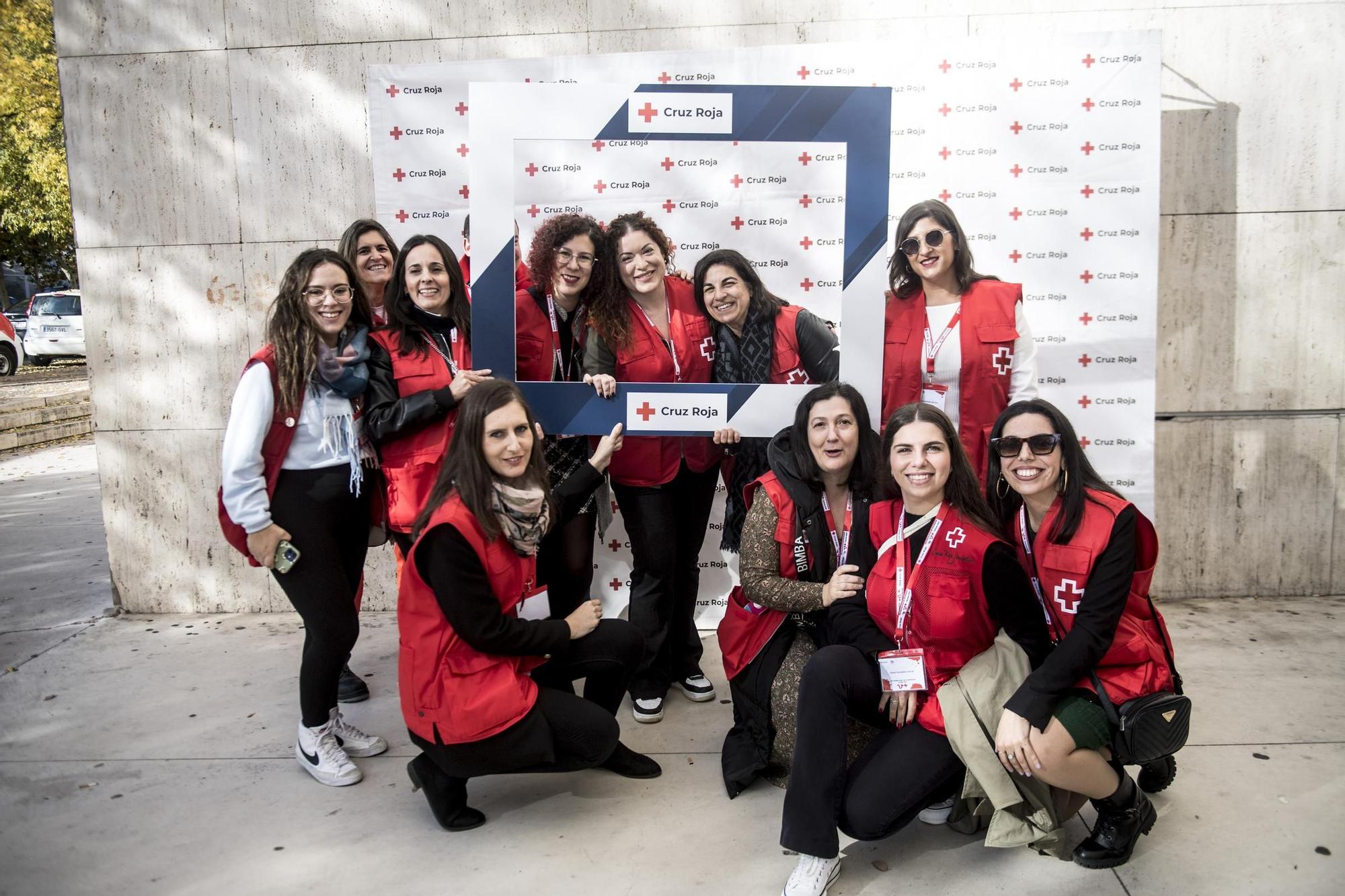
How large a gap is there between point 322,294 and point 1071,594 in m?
2.35

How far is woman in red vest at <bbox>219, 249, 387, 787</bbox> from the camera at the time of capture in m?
2.83

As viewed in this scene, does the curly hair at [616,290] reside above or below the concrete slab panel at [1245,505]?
above

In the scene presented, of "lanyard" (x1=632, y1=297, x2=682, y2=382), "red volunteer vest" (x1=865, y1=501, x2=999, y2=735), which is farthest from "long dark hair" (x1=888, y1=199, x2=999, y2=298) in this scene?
"red volunteer vest" (x1=865, y1=501, x2=999, y2=735)

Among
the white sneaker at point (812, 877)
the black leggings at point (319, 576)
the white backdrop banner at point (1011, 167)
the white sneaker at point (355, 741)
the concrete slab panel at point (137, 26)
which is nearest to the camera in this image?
the white sneaker at point (812, 877)

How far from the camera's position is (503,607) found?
2.64m

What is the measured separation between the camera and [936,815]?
8.79ft

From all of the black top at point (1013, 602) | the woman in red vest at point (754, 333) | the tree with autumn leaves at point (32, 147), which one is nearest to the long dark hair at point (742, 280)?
the woman in red vest at point (754, 333)

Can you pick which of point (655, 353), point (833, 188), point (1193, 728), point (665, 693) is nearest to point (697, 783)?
point (665, 693)

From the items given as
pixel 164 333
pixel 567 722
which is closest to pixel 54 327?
pixel 164 333

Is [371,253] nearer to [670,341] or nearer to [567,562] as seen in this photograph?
[670,341]

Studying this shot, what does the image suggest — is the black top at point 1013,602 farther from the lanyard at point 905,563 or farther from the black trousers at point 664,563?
the black trousers at point 664,563

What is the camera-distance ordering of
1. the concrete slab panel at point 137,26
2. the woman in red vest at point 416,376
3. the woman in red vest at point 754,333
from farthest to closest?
the concrete slab panel at point 137,26 → the woman in red vest at point 754,333 → the woman in red vest at point 416,376

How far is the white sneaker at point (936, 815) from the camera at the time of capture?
2668 mm

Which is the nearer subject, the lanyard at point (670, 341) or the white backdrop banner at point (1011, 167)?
the lanyard at point (670, 341)
